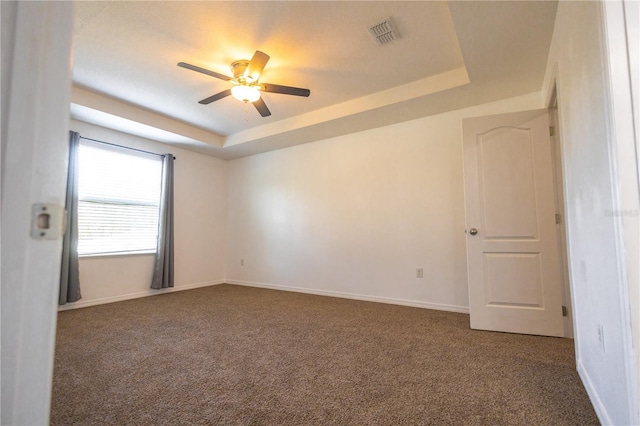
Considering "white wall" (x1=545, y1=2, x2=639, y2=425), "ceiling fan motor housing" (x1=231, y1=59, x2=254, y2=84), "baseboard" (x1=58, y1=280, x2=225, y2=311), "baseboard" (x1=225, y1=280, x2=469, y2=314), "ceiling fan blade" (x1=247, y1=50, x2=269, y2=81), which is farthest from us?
"baseboard" (x1=58, y1=280, x2=225, y2=311)

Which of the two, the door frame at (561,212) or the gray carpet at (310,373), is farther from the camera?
the door frame at (561,212)

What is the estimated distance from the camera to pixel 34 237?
45cm

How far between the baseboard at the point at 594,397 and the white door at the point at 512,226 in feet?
2.56

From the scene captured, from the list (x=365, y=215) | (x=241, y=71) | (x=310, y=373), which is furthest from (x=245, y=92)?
(x=310, y=373)

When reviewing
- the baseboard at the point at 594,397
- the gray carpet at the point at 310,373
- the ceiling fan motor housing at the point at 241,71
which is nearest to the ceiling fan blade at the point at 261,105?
the ceiling fan motor housing at the point at 241,71

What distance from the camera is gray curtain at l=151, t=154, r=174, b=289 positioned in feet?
14.0

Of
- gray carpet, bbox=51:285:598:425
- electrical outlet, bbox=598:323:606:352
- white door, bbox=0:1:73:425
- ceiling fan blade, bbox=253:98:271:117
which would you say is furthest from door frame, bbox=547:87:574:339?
white door, bbox=0:1:73:425

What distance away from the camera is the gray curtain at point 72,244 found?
130 inches

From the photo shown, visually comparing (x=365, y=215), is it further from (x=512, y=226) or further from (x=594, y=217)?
(x=594, y=217)

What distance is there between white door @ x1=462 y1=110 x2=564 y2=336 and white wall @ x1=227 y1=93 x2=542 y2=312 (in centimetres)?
53

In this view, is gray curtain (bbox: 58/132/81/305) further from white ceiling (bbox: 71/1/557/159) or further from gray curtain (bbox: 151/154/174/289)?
gray curtain (bbox: 151/154/174/289)

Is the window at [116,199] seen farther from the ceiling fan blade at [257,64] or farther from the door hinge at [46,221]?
the door hinge at [46,221]

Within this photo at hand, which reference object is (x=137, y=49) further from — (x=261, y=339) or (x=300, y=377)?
(x=300, y=377)

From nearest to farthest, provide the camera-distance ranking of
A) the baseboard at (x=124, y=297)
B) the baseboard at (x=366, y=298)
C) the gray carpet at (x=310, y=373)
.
Result: the gray carpet at (x=310, y=373) < the baseboard at (x=366, y=298) < the baseboard at (x=124, y=297)
